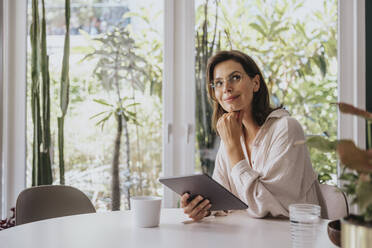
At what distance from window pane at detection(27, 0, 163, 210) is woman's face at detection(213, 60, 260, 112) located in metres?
0.97

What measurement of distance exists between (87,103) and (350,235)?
2.39 metres

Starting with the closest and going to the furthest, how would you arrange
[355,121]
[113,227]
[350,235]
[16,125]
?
[350,235]
[113,227]
[355,121]
[16,125]

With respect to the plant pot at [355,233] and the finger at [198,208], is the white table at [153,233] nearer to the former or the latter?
the finger at [198,208]

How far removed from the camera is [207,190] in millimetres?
1430

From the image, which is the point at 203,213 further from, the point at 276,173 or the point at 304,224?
the point at 304,224

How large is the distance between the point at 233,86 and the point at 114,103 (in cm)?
121

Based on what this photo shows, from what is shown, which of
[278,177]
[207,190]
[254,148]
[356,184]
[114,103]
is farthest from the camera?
[114,103]

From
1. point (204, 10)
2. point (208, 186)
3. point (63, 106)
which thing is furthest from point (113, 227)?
point (204, 10)

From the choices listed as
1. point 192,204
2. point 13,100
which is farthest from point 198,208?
point 13,100

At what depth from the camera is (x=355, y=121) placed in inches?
109

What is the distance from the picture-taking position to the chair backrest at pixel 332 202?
5.21ft

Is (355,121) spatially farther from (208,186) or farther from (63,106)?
(63,106)

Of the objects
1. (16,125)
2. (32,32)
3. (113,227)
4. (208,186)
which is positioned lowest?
(113,227)

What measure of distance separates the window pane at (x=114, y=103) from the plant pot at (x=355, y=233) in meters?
2.15
